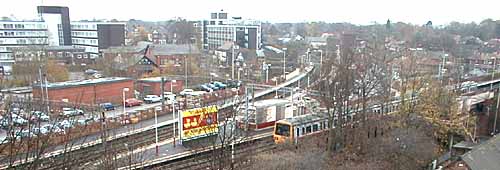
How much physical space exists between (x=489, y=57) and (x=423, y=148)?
1419 inches

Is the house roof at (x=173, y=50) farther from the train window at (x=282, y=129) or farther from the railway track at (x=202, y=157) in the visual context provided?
the railway track at (x=202, y=157)

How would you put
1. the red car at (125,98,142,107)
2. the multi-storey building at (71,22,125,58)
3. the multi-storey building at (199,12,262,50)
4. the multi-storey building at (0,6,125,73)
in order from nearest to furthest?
the red car at (125,98,142,107) → the multi-storey building at (0,6,125,73) → the multi-storey building at (71,22,125,58) → the multi-storey building at (199,12,262,50)

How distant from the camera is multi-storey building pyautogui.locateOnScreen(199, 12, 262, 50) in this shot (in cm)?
5484

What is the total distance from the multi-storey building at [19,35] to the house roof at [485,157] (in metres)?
38.5

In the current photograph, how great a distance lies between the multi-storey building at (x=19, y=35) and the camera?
137ft

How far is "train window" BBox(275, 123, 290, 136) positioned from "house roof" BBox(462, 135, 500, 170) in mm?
6056

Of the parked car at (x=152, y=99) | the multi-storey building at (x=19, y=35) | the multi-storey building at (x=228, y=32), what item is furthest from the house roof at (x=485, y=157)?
the multi-storey building at (x=228, y=32)

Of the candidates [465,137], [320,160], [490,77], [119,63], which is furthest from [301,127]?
[490,77]

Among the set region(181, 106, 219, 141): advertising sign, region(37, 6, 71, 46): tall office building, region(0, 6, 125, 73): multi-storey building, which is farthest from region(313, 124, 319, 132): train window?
region(37, 6, 71, 46): tall office building

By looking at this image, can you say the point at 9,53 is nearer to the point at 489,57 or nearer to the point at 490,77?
the point at 490,77

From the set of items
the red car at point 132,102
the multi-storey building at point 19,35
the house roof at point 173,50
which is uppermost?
the multi-storey building at point 19,35

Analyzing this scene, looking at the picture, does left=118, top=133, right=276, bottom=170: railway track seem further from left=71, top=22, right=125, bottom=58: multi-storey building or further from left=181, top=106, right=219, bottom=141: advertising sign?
left=71, top=22, right=125, bottom=58: multi-storey building

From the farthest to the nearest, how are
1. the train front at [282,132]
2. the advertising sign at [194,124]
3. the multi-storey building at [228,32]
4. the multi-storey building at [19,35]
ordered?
the multi-storey building at [228,32]
the multi-storey building at [19,35]
the train front at [282,132]
the advertising sign at [194,124]

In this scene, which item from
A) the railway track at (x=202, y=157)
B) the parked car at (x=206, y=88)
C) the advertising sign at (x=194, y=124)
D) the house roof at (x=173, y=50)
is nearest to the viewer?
the railway track at (x=202, y=157)
